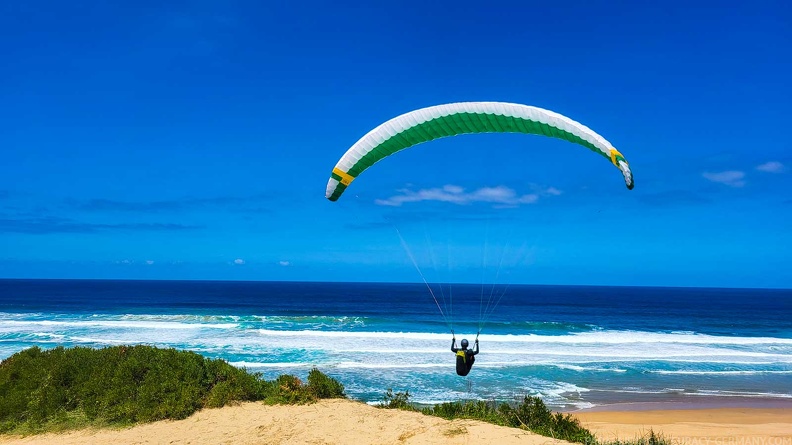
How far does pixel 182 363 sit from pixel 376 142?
206 inches

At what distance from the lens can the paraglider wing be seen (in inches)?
296

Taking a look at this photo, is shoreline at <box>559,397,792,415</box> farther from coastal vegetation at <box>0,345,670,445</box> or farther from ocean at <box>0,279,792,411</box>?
coastal vegetation at <box>0,345,670,445</box>

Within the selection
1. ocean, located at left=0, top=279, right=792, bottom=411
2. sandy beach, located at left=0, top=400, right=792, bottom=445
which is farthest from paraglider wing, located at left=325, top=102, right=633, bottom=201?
ocean, located at left=0, top=279, right=792, bottom=411

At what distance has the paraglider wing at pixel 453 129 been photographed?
7.53 metres

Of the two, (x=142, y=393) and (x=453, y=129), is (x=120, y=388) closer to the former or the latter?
(x=142, y=393)

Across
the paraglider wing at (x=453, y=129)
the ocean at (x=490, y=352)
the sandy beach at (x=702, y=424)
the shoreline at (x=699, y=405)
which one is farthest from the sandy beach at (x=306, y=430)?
the shoreline at (x=699, y=405)

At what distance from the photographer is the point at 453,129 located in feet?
27.1

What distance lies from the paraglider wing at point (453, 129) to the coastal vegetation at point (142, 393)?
3.64 metres

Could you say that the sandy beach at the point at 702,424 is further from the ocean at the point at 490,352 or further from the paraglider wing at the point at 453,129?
the paraglider wing at the point at 453,129

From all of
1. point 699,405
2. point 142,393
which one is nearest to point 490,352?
point 699,405

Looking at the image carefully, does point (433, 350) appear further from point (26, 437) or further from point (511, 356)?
point (26, 437)

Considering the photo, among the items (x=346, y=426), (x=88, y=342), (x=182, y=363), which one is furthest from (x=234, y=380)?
(x=88, y=342)

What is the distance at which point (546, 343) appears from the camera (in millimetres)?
26000

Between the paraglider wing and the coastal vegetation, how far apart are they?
3.64m
